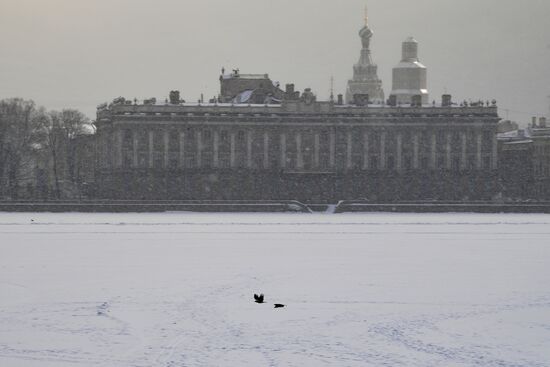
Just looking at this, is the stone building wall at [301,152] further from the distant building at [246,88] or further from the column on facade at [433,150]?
the distant building at [246,88]

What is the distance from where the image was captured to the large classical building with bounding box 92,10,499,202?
10294cm

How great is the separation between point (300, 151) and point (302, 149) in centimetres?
28

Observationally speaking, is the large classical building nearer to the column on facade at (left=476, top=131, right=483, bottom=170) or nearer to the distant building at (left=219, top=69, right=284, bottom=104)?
the column on facade at (left=476, top=131, right=483, bottom=170)

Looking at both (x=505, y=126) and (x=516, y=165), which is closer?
(x=516, y=165)

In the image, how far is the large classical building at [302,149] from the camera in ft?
338

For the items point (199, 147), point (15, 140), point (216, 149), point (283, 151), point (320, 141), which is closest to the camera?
point (15, 140)

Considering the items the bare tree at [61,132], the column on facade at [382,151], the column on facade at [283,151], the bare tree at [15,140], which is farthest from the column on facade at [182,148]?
the column on facade at [382,151]

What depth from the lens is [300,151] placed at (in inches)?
4213

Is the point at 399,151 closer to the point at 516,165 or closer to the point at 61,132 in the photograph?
the point at 516,165

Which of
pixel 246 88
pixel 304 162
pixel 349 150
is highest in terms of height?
pixel 246 88
